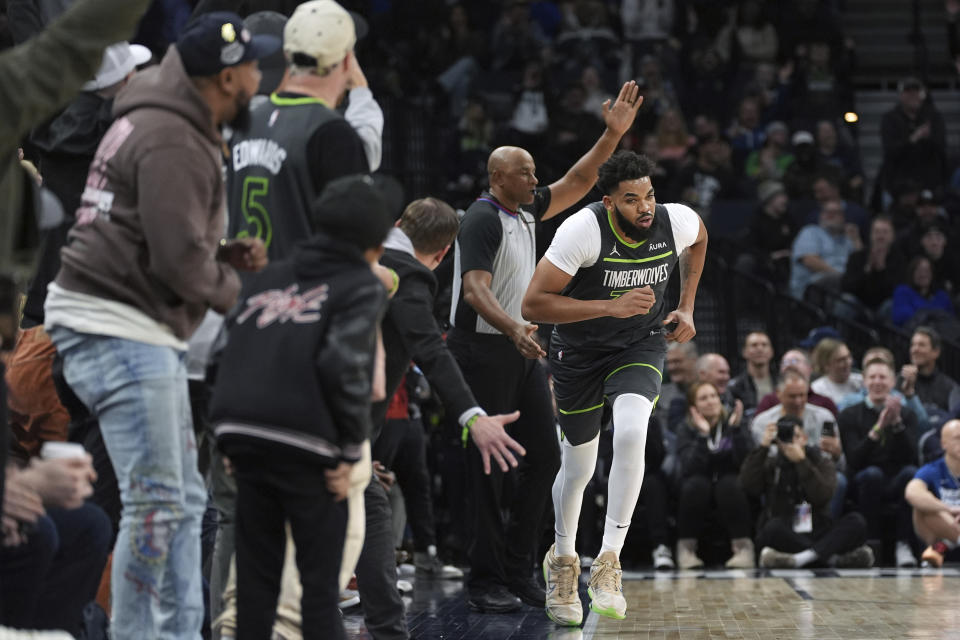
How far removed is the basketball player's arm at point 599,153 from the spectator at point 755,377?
377 cm

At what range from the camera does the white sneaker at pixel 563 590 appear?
615 cm

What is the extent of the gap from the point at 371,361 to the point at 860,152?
13942 mm

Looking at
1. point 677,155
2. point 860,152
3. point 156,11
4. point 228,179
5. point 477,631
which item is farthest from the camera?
point 860,152

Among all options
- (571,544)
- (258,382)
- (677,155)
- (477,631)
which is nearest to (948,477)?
(571,544)

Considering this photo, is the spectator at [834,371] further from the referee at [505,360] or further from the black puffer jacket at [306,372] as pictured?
the black puffer jacket at [306,372]

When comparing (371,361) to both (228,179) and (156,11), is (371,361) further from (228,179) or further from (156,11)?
(156,11)

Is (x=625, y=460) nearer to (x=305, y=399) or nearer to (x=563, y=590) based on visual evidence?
(x=563, y=590)

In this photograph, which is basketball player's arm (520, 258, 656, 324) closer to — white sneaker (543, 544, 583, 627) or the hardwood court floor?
white sneaker (543, 544, 583, 627)

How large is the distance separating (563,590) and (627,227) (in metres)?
1.64

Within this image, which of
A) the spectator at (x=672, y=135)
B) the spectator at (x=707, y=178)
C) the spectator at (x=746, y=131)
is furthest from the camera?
the spectator at (x=746, y=131)

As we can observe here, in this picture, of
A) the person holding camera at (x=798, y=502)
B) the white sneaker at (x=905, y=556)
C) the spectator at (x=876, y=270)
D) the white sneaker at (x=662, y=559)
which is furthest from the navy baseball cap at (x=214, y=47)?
the spectator at (x=876, y=270)

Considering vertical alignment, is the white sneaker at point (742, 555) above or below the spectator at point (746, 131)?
below

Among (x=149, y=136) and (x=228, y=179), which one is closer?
(x=149, y=136)

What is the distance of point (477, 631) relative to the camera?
597 centimetres
